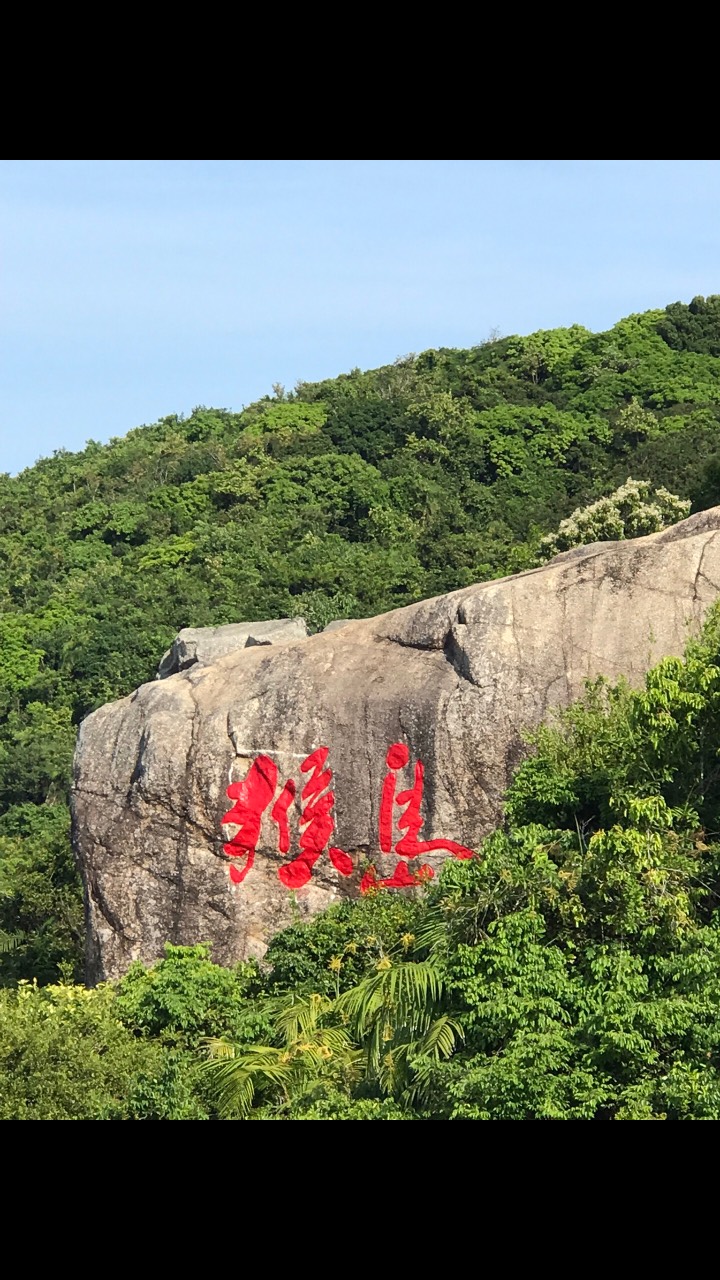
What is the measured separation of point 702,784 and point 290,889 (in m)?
3.86

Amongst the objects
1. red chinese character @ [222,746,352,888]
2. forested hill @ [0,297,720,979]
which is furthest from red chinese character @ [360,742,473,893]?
forested hill @ [0,297,720,979]

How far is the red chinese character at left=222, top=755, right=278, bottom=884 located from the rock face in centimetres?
1

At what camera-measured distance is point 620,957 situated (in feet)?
27.2

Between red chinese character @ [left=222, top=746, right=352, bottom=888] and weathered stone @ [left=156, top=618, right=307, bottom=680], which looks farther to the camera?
weathered stone @ [left=156, top=618, right=307, bottom=680]

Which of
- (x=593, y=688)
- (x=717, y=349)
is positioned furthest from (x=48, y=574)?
(x=593, y=688)

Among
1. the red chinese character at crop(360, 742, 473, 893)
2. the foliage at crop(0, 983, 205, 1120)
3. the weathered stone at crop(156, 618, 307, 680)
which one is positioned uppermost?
the weathered stone at crop(156, 618, 307, 680)

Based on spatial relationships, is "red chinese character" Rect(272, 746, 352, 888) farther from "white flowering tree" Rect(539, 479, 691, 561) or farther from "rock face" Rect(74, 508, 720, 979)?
"white flowering tree" Rect(539, 479, 691, 561)

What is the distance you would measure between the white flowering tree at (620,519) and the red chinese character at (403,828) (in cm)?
741

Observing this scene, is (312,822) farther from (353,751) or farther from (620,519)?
(620,519)

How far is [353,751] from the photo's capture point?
478 inches

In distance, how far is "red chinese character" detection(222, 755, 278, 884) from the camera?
12.1 m

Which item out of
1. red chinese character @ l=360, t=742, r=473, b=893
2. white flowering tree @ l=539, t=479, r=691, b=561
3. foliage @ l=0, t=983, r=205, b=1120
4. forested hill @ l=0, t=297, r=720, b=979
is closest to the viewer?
foliage @ l=0, t=983, r=205, b=1120

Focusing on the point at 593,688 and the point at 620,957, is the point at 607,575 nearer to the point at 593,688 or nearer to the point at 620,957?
the point at 593,688

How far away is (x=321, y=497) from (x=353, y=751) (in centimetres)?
1775
